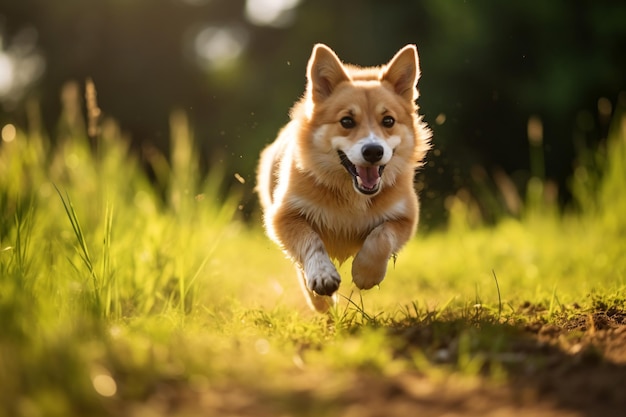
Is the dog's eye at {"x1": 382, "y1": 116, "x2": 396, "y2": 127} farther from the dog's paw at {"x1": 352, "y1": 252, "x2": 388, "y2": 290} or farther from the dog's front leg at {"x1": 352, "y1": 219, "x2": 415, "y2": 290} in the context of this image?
the dog's paw at {"x1": 352, "y1": 252, "x2": 388, "y2": 290}

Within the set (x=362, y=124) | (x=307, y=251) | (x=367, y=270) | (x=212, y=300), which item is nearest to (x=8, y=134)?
(x=212, y=300)

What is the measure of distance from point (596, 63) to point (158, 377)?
1094 centimetres

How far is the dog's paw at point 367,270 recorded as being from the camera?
4051mm

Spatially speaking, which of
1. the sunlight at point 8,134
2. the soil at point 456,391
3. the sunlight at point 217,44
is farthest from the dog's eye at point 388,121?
the sunlight at point 217,44

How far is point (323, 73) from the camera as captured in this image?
179 inches

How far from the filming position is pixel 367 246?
4086 millimetres

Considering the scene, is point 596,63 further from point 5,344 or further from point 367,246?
point 5,344

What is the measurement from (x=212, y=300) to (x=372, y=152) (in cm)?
147

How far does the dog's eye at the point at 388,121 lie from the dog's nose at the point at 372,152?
350 millimetres

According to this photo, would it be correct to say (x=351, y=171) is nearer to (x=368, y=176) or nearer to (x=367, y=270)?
(x=368, y=176)

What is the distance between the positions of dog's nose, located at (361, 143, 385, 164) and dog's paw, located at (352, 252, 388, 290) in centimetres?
53

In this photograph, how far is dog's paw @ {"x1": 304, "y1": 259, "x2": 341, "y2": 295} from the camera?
12.6ft

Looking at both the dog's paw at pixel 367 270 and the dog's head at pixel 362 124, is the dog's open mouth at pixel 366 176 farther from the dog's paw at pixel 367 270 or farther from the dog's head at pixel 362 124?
the dog's paw at pixel 367 270

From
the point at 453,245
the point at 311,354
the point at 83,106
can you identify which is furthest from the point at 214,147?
the point at 311,354
